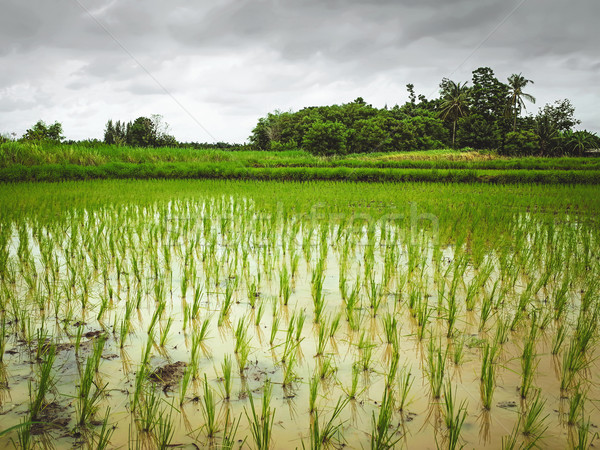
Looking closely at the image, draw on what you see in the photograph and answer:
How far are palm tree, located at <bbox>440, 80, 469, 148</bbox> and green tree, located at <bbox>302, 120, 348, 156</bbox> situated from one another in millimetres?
13779

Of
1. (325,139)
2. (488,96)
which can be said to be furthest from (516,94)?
(325,139)

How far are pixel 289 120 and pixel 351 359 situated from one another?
36.1 m

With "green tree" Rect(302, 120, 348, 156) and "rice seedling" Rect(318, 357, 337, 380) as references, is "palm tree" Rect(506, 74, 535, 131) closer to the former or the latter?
"green tree" Rect(302, 120, 348, 156)

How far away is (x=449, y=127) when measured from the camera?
3703 centimetres

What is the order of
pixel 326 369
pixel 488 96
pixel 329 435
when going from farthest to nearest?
1. pixel 488 96
2. pixel 326 369
3. pixel 329 435

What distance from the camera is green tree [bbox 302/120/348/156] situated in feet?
85.0

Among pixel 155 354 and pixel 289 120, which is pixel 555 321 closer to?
pixel 155 354

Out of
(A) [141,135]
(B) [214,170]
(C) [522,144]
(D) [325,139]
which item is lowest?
(B) [214,170]

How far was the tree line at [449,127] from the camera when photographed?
2636 cm

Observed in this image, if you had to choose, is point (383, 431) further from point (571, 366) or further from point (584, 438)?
point (571, 366)

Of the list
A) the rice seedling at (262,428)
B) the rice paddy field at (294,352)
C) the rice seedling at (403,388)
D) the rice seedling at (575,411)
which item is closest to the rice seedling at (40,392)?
the rice paddy field at (294,352)

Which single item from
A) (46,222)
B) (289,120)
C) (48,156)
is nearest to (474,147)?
(289,120)

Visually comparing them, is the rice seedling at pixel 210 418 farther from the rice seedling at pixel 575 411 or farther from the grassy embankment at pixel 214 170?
the grassy embankment at pixel 214 170

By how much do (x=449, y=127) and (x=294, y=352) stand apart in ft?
130
